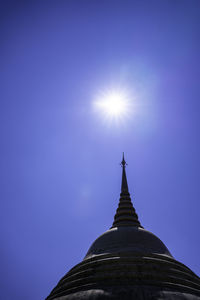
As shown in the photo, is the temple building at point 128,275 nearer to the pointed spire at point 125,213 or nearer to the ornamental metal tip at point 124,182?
the pointed spire at point 125,213

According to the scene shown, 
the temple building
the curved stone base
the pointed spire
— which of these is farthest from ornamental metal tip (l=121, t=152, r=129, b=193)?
the curved stone base

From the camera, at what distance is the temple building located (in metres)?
11.3

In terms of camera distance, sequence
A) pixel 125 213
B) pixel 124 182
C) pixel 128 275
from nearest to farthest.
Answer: pixel 128 275 → pixel 125 213 → pixel 124 182

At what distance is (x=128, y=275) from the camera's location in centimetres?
1262

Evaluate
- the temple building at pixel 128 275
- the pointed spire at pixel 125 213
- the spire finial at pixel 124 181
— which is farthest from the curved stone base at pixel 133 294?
the spire finial at pixel 124 181

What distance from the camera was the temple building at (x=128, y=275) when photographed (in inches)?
445

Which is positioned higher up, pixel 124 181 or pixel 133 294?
pixel 124 181

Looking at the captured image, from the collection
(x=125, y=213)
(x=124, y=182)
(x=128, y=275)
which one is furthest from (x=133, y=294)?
(x=124, y=182)

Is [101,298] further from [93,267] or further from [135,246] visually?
[135,246]

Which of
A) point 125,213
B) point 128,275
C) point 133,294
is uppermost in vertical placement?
point 125,213

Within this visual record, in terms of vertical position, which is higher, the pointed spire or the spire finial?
the spire finial

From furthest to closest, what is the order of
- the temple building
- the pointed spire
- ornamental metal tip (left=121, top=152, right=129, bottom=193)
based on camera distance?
ornamental metal tip (left=121, top=152, right=129, bottom=193) → the pointed spire → the temple building

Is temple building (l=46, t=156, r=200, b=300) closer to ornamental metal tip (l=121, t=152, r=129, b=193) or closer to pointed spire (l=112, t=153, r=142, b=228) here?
pointed spire (l=112, t=153, r=142, b=228)

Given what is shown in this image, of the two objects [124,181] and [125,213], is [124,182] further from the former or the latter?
[125,213]
